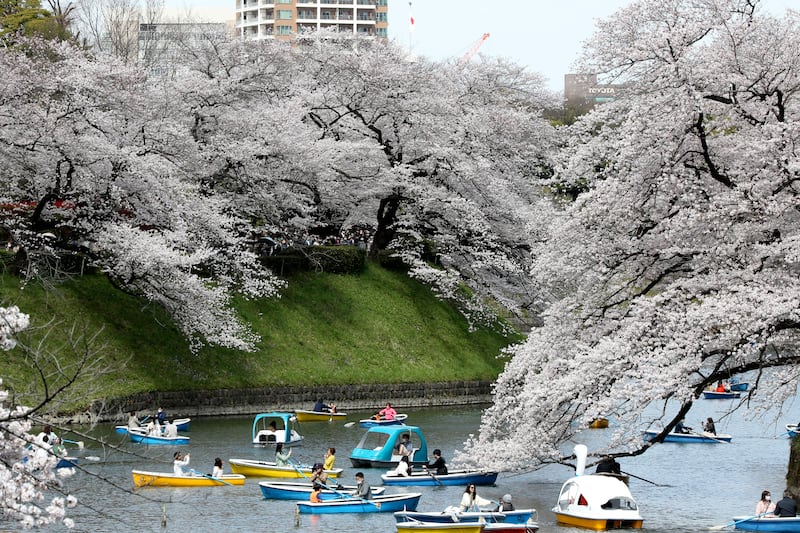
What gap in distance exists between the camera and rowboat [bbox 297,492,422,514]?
2584cm

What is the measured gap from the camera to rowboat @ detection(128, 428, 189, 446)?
3512cm

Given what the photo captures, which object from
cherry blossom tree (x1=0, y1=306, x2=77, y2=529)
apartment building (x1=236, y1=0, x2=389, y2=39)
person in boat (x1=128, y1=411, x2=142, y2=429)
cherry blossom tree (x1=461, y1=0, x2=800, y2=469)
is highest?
apartment building (x1=236, y1=0, x2=389, y2=39)

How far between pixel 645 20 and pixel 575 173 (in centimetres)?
380

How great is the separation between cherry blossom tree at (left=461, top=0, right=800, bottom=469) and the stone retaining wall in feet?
59.6

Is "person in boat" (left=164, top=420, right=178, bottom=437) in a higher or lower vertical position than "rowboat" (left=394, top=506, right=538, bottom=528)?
higher

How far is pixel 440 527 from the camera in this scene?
22594 mm

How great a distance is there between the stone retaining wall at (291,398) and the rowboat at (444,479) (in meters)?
11.6

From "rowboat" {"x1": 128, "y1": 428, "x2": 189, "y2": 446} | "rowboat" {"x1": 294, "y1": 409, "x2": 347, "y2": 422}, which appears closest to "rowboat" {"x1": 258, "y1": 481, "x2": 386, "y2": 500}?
"rowboat" {"x1": 128, "y1": 428, "x2": 189, "y2": 446}

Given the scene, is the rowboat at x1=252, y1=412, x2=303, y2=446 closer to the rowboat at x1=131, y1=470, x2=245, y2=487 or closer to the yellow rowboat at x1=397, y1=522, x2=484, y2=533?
the rowboat at x1=131, y1=470, x2=245, y2=487

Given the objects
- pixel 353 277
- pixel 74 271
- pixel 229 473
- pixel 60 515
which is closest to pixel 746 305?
pixel 60 515

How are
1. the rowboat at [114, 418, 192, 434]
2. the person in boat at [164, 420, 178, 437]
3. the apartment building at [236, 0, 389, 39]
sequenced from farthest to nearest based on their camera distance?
the apartment building at [236, 0, 389, 39] → the rowboat at [114, 418, 192, 434] → the person in boat at [164, 420, 178, 437]

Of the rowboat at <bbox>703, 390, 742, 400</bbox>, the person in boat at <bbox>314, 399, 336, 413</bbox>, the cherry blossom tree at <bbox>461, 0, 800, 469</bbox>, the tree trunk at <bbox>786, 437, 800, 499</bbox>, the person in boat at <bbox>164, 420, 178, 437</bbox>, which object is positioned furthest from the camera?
the rowboat at <bbox>703, 390, 742, 400</bbox>

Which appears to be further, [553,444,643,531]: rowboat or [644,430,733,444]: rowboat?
[644,430,733,444]: rowboat

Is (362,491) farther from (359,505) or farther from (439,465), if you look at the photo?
(439,465)
